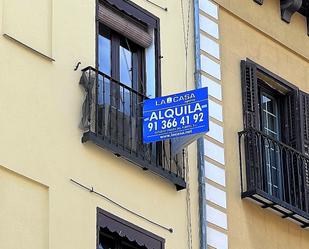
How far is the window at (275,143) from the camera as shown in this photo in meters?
20.5

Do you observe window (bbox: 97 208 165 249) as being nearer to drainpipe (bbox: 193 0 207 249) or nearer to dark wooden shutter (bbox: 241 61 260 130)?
drainpipe (bbox: 193 0 207 249)

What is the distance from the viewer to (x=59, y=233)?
17000mm

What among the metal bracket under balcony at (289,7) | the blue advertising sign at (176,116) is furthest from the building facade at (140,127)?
the blue advertising sign at (176,116)

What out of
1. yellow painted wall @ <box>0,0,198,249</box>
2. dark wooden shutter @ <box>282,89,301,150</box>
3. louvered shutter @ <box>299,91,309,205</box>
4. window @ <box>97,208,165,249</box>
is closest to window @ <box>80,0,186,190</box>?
yellow painted wall @ <box>0,0,198,249</box>

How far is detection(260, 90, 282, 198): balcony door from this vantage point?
20.9 m

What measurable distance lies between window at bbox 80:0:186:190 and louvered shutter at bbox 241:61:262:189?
1.42 m

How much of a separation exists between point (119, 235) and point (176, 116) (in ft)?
5.89

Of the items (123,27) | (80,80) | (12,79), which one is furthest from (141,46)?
(12,79)

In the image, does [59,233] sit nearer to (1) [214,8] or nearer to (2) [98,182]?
(2) [98,182]

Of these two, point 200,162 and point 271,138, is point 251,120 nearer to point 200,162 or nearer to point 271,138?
point 271,138

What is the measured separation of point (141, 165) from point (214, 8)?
3.60 m

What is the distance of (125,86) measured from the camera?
61.9 ft

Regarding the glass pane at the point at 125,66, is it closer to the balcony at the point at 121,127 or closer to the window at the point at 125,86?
the window at the point at 125,86

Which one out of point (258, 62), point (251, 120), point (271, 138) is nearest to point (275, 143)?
point (271, 138)
